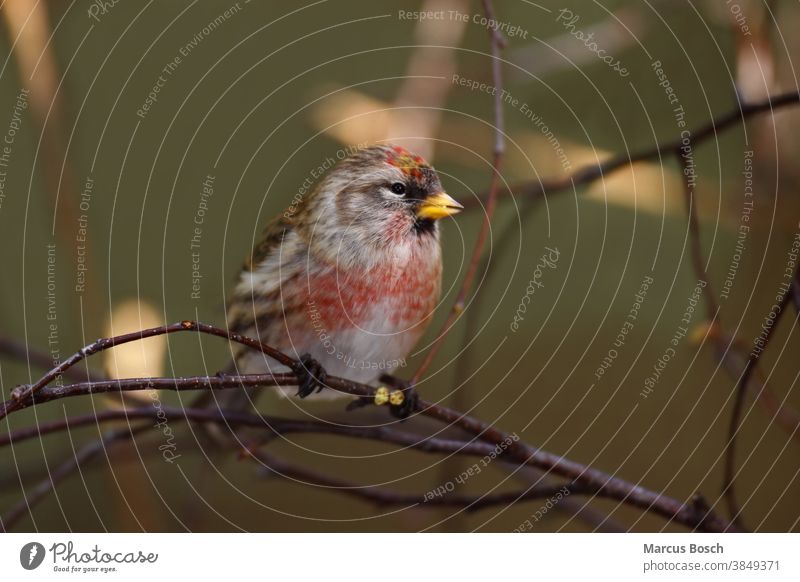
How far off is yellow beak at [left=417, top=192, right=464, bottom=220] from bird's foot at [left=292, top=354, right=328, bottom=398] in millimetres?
195

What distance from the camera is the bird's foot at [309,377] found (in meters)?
0.82

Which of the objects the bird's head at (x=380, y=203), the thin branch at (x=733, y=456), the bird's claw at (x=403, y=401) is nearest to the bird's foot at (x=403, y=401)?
the bird's claw at (x=403, y=401)

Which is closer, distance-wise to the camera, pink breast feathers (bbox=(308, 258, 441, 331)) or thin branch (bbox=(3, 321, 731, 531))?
thin branch (bbox=(3, 321, 731, 531))

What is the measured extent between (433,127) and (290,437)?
393 millimetres

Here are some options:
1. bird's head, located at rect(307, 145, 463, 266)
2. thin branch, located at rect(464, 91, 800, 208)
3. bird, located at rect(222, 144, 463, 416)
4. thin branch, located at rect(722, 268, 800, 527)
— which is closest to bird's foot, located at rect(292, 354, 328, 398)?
bird, located at rect(222, 144, 463, 416)

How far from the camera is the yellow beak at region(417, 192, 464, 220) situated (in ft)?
2.90

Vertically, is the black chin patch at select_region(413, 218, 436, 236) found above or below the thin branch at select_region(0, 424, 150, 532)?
above

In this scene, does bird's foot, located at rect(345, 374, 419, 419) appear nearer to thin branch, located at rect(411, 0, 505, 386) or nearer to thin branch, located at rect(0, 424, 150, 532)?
thin branch, located at rect(411, 0, 505, 386)

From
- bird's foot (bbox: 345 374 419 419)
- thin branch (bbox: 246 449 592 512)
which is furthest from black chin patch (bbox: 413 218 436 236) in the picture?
thin branch (bbox: 246 449 592 512)

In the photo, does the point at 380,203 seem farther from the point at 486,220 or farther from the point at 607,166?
the point at 607,166

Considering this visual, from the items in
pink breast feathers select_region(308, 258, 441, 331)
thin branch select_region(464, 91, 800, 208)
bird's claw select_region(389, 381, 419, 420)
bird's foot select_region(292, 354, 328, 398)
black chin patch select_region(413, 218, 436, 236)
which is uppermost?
thin branch select_region(464, 91, 800, 208)

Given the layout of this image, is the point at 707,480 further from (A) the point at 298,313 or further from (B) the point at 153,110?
(B) the point at 153,110

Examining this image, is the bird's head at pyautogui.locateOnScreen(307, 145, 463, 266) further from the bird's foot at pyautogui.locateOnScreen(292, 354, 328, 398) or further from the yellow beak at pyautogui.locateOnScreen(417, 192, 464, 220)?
the bird's foot at pyautogui.locateOnScreen(292, 354, 328, 398)
